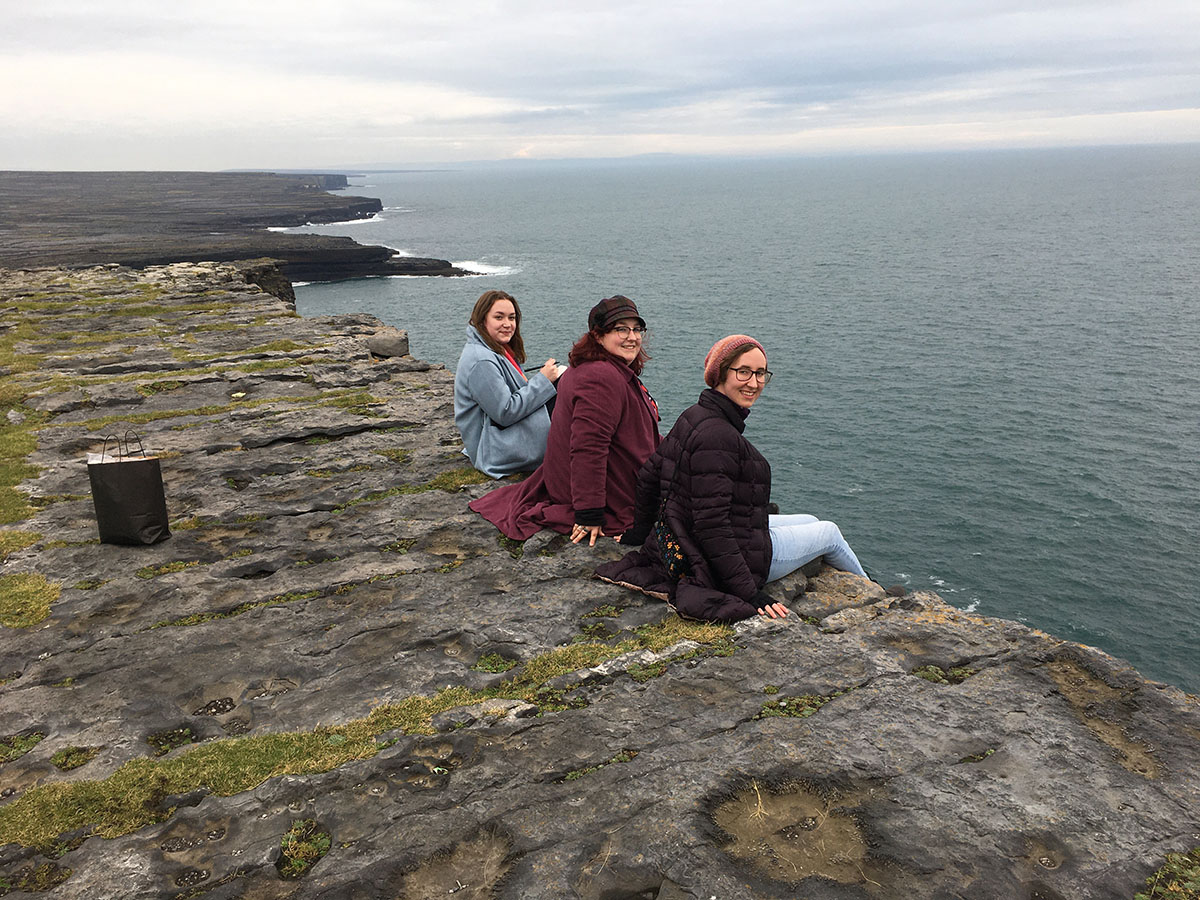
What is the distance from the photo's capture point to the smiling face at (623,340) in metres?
7.38

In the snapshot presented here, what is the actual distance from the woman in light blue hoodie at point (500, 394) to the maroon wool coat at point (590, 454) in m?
0.94

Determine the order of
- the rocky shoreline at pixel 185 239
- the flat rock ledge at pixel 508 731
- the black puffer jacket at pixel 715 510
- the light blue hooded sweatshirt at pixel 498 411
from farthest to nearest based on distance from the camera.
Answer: the rocky shoreline at pixel 185 239 → the light blue hooded sweatshirt at pixel 498 411 → the black puffer jacket at pixel 715 510 → the flat rock ledge at pixel 508 731

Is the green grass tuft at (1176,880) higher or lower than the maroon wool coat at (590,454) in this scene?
lower

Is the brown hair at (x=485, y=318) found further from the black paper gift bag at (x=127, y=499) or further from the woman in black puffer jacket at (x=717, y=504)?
the black paper gift bag at (x=127, y=499)

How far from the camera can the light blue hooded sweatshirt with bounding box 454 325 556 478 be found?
8.85m

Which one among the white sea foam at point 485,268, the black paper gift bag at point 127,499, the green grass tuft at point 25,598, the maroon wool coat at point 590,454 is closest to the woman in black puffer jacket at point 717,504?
the maroon wool coat at point 590,454

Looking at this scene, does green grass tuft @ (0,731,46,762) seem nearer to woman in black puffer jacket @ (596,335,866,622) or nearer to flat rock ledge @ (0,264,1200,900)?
flat rock ledge @ (0,264,1200,900)

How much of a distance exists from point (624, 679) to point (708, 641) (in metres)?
0.81

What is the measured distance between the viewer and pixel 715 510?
6102 millimetres

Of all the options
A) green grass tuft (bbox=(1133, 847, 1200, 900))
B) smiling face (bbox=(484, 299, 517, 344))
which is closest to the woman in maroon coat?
smiling face (bbox=(484, 299, 517, 344))

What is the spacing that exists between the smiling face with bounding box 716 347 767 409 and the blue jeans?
113 centimetres

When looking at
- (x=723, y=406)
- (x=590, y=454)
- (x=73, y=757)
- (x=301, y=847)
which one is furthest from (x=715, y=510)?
(x=73, y=757)

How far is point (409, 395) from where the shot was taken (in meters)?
13.1

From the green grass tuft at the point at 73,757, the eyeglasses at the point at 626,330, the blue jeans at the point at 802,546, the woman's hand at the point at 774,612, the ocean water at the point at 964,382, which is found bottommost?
the ocean water at the point at 964,382
